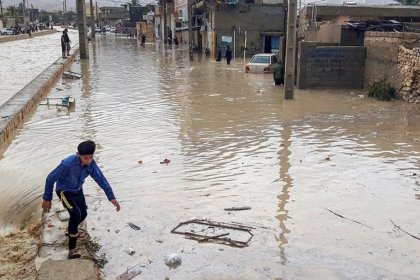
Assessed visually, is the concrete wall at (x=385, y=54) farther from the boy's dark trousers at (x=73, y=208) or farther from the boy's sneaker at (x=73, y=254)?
the boy's sneaker at (x=73, y=254)

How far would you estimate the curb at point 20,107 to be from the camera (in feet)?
34.3

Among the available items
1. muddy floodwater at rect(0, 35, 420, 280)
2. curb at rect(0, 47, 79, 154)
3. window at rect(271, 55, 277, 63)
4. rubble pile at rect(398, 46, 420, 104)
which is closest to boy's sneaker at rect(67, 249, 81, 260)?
muddy floodwater at rect(0, 35, 420, 280)

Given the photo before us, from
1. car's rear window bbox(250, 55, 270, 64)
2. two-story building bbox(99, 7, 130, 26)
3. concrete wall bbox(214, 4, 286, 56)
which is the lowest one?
car's rear window bbox(250, 55, 270, 64)

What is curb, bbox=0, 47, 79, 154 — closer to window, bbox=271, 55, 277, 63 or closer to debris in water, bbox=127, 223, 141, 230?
debris in water, bbox=127, 223, 141, 230

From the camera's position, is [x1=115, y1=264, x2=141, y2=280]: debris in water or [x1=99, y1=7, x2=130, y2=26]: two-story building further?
[x1=99, y1=7, x2=130, y2=26]: two-story building

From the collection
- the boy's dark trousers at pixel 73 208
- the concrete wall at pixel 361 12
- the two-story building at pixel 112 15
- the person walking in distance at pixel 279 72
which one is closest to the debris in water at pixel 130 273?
the boy's dark trousers at pixel 73 208

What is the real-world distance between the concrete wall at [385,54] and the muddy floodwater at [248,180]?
4.90ft

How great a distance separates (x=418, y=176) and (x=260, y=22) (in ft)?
93.6

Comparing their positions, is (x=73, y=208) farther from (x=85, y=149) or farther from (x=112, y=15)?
(x=112, y=15)

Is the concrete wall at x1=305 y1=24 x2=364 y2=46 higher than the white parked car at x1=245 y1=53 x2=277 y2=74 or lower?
higher

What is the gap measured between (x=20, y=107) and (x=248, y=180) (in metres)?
7.75

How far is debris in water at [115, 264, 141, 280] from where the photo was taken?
15.4 feet

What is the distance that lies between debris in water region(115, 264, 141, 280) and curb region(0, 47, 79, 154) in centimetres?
598

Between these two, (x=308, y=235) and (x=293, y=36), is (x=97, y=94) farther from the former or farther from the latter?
(x=308, y=235)
